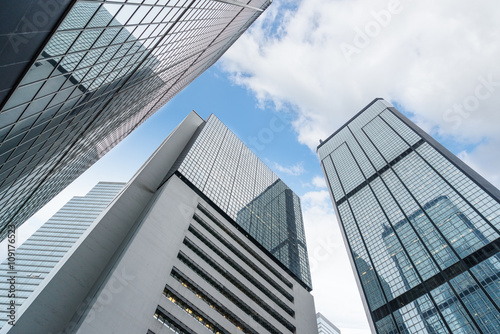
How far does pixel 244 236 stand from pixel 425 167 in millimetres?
81604

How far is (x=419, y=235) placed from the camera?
9525 cm

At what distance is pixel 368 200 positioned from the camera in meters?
124

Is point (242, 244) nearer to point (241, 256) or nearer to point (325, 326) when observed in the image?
point (241, 256)

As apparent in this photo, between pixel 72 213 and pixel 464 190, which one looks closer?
pixel 464 190

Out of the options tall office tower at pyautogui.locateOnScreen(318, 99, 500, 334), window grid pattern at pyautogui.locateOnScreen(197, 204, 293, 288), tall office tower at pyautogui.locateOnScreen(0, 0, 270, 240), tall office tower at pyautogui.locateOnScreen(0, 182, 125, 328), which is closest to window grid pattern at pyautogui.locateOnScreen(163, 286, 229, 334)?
window grid pattern at pyautogui.locateOnScreen(197, 204, 293, 288)

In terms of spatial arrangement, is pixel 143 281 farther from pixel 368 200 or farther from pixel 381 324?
pixel 368 200

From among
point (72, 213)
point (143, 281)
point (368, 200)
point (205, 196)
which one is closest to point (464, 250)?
point (368, 200)

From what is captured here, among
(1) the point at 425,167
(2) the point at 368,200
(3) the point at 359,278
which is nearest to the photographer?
(3) the point at 359,278

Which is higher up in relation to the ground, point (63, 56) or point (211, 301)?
point (211, 301)

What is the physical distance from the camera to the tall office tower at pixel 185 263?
34375mm

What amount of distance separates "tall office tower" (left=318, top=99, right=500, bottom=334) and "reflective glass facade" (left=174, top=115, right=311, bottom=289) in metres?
30.4

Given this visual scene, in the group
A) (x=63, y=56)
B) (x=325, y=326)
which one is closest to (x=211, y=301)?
(x=63, y=56)

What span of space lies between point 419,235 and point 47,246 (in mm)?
144324

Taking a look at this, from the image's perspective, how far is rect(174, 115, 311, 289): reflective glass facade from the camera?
68.8 m
